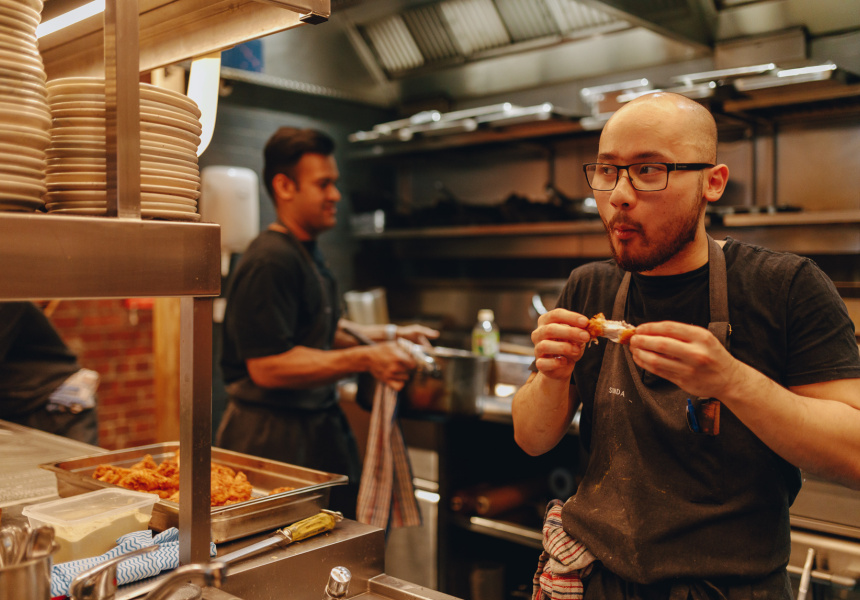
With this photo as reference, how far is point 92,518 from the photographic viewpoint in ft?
4.33

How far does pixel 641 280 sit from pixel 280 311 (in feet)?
4.65

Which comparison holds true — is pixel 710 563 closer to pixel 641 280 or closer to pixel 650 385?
pixel 650 385

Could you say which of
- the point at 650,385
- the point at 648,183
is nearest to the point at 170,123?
the point at 648,183

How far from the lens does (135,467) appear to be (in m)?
1.67

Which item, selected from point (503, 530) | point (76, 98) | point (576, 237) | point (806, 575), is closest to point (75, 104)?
point (76, 98)

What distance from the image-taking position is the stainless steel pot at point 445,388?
2.69 m

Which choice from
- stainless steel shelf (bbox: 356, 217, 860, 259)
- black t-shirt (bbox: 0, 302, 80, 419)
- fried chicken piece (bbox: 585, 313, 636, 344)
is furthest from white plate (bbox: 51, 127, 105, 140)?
stainless steel shelf (bbox: 356, 217, 860, 259)

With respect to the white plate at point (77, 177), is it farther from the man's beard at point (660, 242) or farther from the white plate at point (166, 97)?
the man's beard at point (660, 242)

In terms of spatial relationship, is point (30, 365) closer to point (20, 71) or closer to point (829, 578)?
point (20, 71)

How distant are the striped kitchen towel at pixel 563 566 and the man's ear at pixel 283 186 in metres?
1.77

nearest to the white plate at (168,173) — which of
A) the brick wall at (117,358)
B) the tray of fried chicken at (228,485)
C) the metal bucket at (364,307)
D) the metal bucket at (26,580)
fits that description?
the tray of fried chicken at (228,485)

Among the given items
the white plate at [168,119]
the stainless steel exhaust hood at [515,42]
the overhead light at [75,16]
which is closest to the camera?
the white plate at [168,119]

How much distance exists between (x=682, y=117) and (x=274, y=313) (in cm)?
158

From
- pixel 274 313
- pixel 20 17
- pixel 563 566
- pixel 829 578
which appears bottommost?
pixel 829 578
